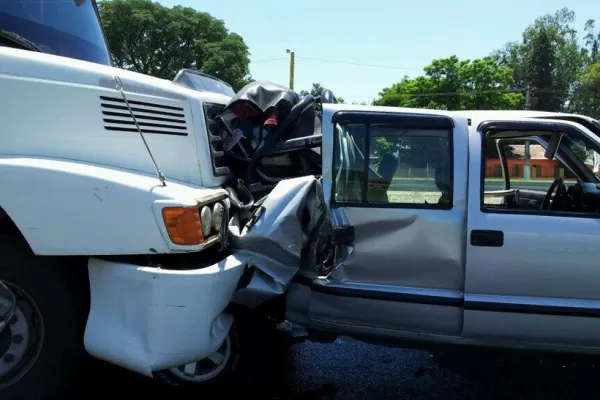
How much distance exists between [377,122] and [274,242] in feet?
3.31

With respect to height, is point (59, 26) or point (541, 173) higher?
point (59, 26)

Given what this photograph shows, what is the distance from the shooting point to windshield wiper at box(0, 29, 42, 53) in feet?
10.6

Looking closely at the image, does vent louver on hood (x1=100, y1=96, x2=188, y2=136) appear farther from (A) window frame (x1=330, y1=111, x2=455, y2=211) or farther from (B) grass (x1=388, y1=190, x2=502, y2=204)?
(B) grass (x1=388, y1=190, x2=502, y2=204)

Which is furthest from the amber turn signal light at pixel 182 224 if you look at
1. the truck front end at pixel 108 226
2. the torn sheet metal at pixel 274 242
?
the torn sheet metal at pixel 274 242

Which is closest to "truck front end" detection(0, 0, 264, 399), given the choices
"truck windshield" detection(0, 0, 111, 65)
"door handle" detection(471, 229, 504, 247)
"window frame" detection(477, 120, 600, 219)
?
"truck windshield" detection(0, 0, 111, 65)

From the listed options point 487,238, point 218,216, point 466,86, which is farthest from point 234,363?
point 466,86

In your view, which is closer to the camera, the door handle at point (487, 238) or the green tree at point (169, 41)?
the door handle at point (487, 238)

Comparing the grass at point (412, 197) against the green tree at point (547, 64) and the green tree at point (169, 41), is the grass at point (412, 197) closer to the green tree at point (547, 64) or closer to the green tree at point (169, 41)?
the green tree at point (169, 41)

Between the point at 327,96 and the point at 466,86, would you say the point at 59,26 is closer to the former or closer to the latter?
the point at 327,96

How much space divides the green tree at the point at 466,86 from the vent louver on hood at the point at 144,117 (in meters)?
42.0

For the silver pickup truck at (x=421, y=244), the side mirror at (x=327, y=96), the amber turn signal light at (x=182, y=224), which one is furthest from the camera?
the side mirror at (x=327, y=96)

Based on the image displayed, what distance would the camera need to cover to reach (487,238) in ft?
10.2

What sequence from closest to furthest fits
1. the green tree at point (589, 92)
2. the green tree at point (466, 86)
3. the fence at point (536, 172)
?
the fence at point (536, 172), the green tree at point (466, 86), the green tree at point (589, 92)

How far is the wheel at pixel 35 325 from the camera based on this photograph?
2.78 metres
